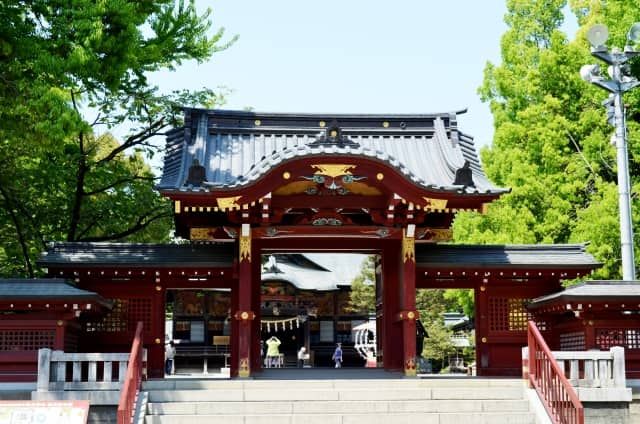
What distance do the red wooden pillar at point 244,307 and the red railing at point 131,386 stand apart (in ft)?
6.65

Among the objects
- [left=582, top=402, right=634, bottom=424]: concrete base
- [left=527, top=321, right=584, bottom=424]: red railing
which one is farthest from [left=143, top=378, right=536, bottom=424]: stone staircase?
[left=582, top=402, right=634, bottom=424]: concrete base

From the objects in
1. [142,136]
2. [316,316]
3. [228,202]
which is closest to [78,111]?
[228,202]

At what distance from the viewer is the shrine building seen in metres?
15.5

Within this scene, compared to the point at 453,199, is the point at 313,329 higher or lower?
lower

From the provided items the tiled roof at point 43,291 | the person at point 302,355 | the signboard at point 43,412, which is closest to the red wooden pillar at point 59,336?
the tiled roof at point 43,291

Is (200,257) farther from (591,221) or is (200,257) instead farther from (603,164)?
(603,164)

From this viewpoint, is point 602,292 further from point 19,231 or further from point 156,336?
point 19,231

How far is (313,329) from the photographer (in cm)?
3481

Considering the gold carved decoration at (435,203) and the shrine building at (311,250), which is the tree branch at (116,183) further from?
the gold carved decoration at (435,203)

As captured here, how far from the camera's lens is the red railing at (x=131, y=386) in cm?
1131

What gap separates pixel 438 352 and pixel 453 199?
21.0m

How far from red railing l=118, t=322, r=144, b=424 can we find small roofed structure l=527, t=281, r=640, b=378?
7.07 m

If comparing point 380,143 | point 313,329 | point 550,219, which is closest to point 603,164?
point 550,219

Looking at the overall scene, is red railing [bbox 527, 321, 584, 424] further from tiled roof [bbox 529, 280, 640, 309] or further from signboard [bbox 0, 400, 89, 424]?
signboard [bbox 0, 400, 89, 424]
